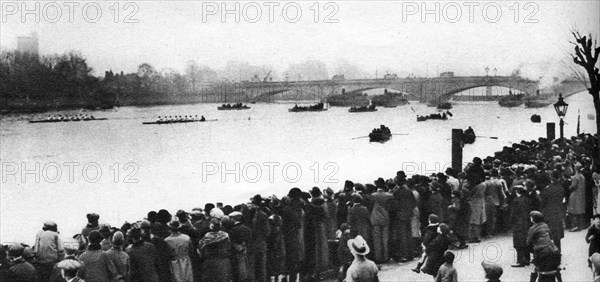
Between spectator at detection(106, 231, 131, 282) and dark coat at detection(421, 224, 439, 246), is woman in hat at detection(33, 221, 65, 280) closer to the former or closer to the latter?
spectator at detection(106, 231, 131, 282)

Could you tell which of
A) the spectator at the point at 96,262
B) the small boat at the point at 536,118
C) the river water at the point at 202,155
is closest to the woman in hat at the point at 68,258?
the spectator at the point at 96,262

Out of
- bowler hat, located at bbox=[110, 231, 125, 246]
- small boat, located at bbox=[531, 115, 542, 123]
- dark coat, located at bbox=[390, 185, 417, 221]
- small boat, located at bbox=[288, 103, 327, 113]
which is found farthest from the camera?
small boat, located at bbox=[288, 103, 327, 113]

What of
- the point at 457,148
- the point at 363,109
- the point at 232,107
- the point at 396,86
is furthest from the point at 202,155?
the point at 457,148

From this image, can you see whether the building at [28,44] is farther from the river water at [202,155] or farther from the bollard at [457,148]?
the bollard at [457,148]

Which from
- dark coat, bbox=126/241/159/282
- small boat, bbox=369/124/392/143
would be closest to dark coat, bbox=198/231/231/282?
dark coat, bbox=126/241/159/282

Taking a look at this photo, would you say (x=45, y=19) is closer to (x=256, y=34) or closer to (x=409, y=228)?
(x=256, y=34)

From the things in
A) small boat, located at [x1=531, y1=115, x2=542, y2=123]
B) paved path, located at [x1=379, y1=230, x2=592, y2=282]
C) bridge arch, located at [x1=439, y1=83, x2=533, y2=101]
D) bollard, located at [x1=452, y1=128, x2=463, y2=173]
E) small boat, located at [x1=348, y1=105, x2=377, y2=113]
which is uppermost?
bridge arch, located at [x1=439, y1=83, x2=533, y2=101]

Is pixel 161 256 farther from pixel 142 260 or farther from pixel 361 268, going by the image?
pixel 361 268
